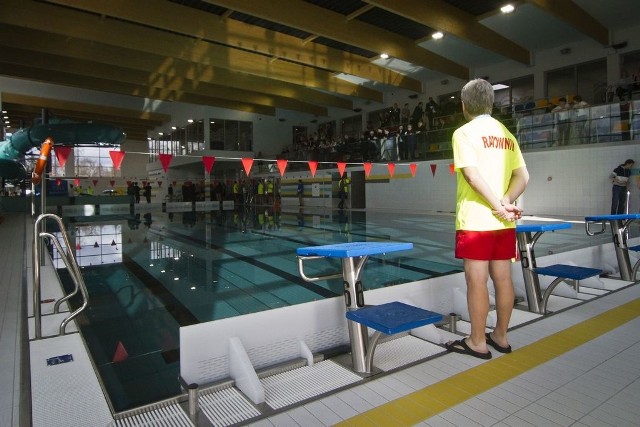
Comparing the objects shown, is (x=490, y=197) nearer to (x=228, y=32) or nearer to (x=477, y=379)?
(x=477, y=379)

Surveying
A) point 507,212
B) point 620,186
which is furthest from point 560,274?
point 620,186

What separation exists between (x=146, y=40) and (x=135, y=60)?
2.20 m

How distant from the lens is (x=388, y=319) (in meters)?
1.88

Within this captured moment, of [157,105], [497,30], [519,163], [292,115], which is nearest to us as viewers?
[519,163]

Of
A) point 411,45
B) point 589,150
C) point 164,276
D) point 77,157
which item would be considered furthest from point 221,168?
point 164,276

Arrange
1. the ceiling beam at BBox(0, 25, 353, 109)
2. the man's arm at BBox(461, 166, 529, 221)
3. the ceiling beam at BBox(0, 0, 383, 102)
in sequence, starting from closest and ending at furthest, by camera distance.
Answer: the man's arm at BBox(461, 166, 529, 221) → the ceiling beam at BBox(0, 0, 383, 102) → the ceiling beam at BBox(0, 25, 353, 109)

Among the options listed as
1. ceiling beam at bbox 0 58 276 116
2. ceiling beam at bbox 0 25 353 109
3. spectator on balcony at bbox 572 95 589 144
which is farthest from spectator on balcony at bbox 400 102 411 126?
ceiling beam at bbox 0 58 276 116

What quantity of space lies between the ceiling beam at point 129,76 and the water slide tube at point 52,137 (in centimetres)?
291

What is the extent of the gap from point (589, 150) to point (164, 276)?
1158 centimetres

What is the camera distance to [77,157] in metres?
30.8

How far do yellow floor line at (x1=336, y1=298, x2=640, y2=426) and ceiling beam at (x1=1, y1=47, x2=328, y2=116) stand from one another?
1598cm

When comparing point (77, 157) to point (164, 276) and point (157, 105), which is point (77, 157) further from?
point (164, 276)

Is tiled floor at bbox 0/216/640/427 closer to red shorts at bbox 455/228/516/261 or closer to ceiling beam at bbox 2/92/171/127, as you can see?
red shorts at bbox 455/228/516/261

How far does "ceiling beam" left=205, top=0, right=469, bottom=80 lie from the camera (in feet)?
30.4
